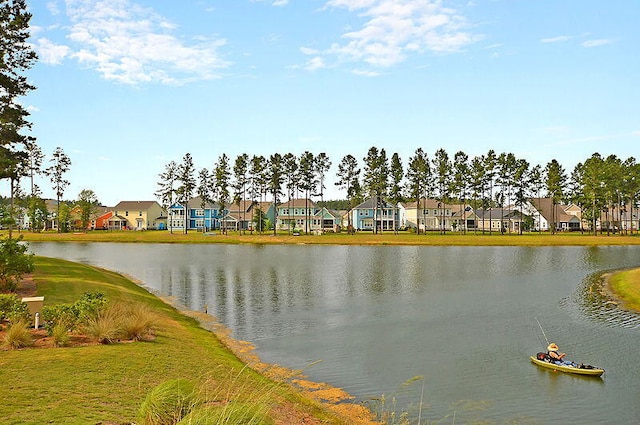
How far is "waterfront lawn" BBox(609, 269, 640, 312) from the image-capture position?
115 feet

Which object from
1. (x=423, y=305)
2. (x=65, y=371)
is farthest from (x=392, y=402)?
(x=423, y=305)

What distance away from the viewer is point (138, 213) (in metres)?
164

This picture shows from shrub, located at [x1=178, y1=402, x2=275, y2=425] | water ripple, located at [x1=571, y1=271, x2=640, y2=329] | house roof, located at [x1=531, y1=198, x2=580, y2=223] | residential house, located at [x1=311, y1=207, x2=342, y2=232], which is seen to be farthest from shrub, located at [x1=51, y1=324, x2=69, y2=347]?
house roof, located at [x1=531, y1=198, x2=580, y2=223]

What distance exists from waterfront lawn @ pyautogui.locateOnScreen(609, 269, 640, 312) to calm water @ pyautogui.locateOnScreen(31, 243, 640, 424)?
2.31m

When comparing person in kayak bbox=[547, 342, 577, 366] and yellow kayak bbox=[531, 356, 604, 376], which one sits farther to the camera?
person in kayak bbox=[547, 342, 577, 366]

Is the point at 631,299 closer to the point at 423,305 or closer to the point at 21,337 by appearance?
the point at 423,305

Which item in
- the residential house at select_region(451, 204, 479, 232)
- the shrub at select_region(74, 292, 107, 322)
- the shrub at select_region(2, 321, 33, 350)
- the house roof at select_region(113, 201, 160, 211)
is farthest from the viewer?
the house roof at select_region(113, 201, 160, 211)

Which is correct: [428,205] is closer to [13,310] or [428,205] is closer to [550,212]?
[550,212]

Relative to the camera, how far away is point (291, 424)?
12.8 metres

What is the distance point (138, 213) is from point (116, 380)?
160 m

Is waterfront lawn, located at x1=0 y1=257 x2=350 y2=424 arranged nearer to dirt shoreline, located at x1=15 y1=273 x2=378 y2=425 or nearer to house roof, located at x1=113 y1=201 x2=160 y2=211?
dirt shoreline, located at x1=15 y1=273 x2=378 y2=425

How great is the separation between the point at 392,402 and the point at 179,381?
34.7ft

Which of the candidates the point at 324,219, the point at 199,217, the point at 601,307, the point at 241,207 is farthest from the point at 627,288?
the point at 199,217

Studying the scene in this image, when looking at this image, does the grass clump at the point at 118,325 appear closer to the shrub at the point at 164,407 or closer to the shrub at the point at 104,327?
the shrub at the point at 104,327
